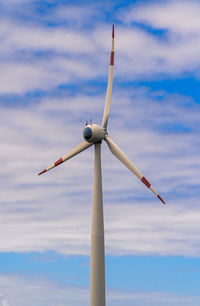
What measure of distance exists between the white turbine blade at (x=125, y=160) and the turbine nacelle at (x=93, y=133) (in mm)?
1942

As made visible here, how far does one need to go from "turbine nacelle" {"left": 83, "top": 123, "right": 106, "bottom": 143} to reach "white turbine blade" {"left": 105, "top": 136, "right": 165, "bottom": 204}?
6.37ft

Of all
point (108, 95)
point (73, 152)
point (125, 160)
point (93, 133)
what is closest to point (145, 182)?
point (125, 160)

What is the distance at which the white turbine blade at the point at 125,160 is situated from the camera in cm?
10200

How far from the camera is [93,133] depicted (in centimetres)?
10300

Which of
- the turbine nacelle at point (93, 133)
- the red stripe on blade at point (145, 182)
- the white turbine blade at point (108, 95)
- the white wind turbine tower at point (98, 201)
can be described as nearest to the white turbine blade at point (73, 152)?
the white wind turbine tower at point (98, 201)

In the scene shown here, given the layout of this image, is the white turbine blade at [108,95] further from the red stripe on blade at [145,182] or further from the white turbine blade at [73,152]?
the red stripe on blade at [145,182]

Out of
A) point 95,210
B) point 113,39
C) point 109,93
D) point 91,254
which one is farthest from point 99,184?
point 113,39

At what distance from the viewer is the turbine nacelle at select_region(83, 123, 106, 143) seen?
10293 centimetres

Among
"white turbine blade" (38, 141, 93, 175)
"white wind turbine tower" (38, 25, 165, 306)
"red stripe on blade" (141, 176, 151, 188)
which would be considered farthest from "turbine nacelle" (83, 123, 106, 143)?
"red stripe on blade" (141, 176, 151, 188)

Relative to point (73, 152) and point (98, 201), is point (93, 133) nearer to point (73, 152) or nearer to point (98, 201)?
point (73, 152)

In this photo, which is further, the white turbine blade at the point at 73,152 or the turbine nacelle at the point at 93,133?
the white turbine blade at the point at 73,152

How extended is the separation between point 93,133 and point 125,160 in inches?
277

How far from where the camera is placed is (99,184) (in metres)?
101

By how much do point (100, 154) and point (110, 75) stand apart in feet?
53.8
